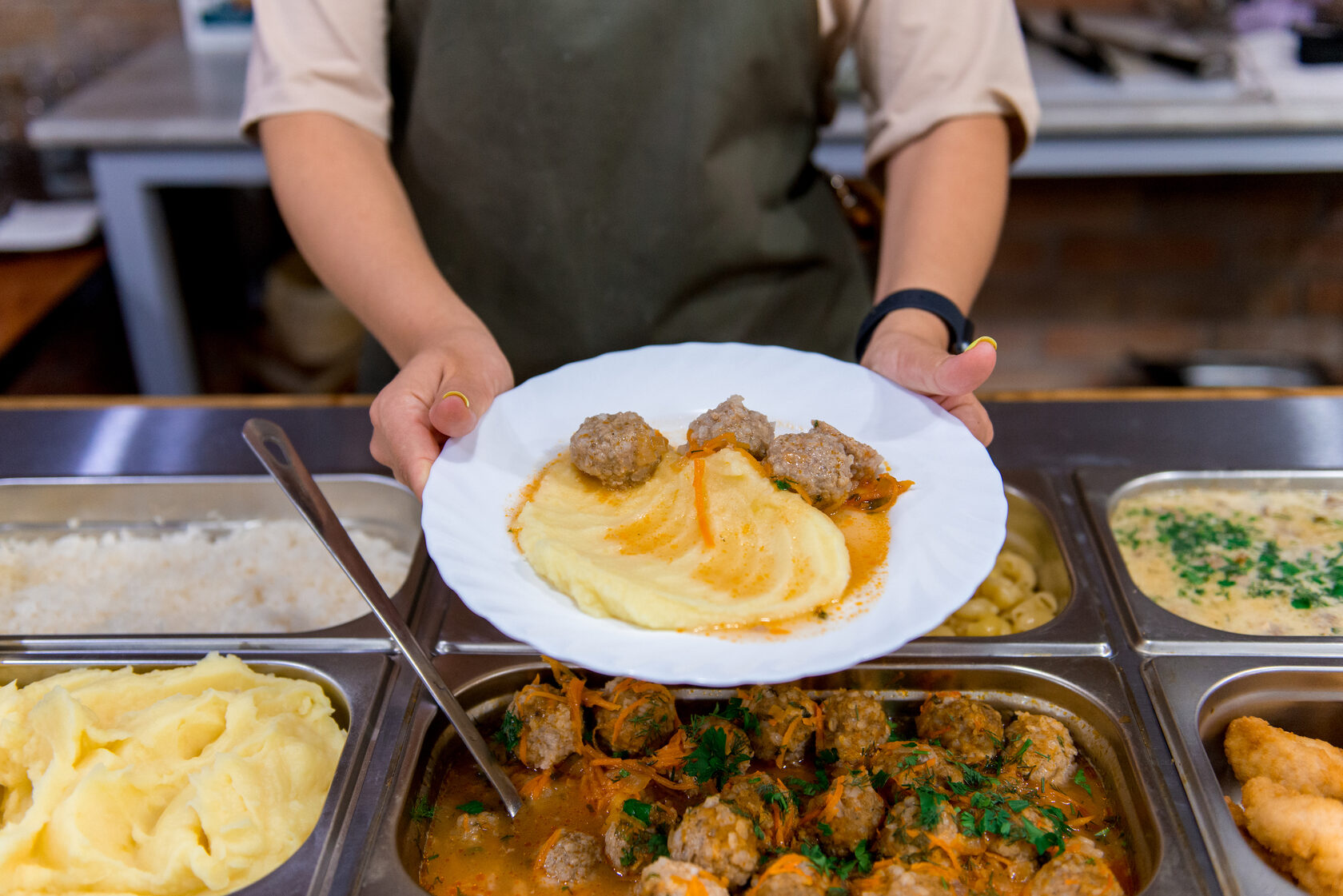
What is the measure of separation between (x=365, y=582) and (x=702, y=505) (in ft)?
2.18

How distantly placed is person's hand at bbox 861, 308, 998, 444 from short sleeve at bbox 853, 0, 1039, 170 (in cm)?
74

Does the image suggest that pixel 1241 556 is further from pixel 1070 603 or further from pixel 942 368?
pixel 942 368

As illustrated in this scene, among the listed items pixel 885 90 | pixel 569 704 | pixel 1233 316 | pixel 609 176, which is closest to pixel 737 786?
pixel 569 704

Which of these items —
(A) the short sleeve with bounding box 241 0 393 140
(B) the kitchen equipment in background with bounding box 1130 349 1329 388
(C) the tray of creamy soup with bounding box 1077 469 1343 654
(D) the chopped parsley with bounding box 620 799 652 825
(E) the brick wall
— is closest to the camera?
(D) the chopped parsley with bounding box 620 799 652 825

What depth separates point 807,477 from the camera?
1803mm

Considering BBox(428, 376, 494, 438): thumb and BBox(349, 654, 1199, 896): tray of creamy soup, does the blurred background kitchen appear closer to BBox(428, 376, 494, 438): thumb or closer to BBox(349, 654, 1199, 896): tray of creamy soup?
BBox(428, 376, 494, 438): thumb

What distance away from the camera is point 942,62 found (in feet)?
8.85

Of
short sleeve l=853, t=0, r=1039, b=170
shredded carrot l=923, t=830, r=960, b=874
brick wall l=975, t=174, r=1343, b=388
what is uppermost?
short sleeve l=853, t=0, r=1039, b=170

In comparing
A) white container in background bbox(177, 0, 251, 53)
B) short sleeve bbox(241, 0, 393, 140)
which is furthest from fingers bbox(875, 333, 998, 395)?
white container in background bbox(177, 0, 251, 53)

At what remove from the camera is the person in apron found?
2543mm

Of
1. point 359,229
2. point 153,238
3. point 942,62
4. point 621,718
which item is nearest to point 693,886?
point 621,718

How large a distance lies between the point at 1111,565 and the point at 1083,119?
3.01 m

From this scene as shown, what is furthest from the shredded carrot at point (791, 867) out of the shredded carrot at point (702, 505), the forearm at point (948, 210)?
the forearm at point (948, 210)

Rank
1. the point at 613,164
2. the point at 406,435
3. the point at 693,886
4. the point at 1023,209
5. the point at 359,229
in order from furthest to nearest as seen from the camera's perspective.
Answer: the point at 1023,209
the point at 613,164
the point at 359,229
the point at 406,435
the point at 693,886
